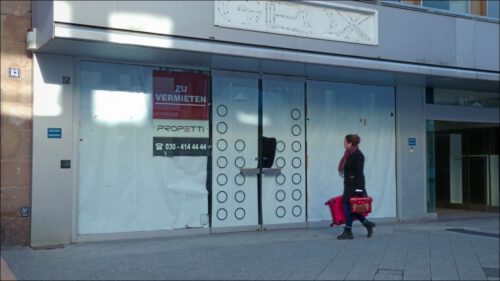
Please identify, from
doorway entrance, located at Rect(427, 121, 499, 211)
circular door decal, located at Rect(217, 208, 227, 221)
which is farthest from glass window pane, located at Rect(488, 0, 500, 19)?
circular door decal, located at Rect(217, 208, 227, 221)

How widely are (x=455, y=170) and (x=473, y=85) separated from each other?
3883 millimetres

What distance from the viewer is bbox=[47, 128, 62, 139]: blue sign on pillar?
31.0 ft

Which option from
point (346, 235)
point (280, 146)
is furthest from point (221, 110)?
point (346, 235)

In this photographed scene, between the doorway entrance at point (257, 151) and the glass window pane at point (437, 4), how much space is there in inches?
129

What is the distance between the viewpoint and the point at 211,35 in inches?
380

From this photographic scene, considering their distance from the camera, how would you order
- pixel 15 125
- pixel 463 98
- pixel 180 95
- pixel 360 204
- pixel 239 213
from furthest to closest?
1. pixel 463 98
2. pixel 239 213
3. pixel 180 95
4. pixel 360 204
5. pixel 15 125

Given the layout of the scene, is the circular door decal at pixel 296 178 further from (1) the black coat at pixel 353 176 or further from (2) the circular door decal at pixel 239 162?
(1) the black coat at pixel 353 176

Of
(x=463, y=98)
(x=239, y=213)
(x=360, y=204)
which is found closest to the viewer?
(x=360, y=204)

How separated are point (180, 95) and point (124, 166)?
5.23 ft

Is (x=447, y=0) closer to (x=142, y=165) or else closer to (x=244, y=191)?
(x=244, y=191)

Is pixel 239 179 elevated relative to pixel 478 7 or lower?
lower

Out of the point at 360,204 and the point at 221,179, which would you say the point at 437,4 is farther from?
the point at 221,179

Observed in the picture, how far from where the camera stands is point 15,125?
9242 millimetres

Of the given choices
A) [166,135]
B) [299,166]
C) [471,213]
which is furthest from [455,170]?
[166,135]
